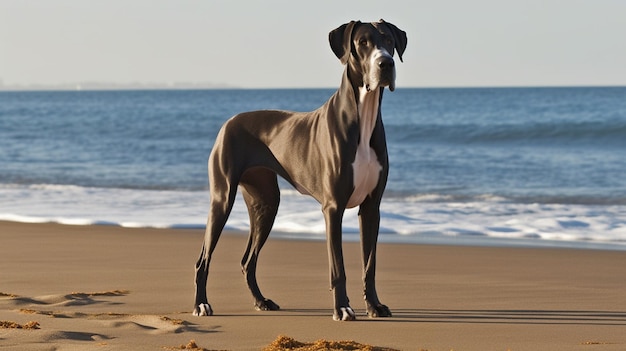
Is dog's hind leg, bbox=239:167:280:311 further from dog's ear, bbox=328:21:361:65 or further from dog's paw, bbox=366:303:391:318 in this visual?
dog's ear, bbox=328:21:361:65

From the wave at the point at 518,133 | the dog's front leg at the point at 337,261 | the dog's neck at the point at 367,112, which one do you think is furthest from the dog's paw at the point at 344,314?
the wave at the point at 518,133

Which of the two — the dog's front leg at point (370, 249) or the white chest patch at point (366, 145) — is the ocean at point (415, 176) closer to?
the dog's front leg at point (370, 249)

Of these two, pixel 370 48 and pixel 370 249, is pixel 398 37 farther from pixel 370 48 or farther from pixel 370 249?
pixel 370 249

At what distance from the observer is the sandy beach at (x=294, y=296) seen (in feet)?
18.6

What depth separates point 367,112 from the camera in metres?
6.05

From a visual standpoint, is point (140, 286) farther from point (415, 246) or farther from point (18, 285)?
point (415, 246)

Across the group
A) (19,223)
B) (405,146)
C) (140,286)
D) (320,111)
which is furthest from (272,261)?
(405,146)

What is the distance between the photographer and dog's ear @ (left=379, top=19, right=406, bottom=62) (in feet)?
19.8

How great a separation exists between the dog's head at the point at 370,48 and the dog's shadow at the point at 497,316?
1.43 metres

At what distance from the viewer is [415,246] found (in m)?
10.4

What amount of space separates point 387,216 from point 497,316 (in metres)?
6.82

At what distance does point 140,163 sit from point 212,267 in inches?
698

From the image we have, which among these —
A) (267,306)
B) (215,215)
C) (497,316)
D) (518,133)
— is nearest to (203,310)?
(267,306)

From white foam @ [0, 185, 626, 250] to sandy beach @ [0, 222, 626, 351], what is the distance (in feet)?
4.41
